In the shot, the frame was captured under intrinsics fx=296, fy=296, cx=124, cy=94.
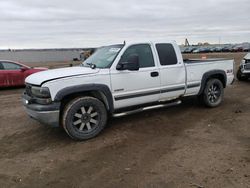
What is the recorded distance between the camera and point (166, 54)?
696 cm

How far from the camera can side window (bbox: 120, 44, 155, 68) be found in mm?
6411

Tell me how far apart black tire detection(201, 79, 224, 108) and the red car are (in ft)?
29.0

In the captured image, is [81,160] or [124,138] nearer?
[81,160]

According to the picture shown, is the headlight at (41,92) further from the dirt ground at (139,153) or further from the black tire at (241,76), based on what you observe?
the black tire at (241,76)

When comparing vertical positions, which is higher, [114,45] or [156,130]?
[114,45]

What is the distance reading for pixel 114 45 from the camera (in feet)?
22.3

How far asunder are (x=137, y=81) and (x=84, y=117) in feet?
4.54

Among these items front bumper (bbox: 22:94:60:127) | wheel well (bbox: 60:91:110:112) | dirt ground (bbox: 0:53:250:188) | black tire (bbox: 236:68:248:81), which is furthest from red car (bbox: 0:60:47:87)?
black tire (bbox: 236:68:248:81)

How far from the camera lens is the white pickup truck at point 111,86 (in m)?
5.47

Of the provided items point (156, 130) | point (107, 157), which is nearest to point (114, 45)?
point (156, 130)

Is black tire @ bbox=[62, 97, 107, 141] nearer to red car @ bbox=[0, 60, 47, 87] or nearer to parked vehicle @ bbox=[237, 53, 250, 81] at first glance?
red car @ bbox=[0, 60, 47, 87]

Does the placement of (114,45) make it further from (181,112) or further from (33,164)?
(33,164)

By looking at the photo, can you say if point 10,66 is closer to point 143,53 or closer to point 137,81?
point 143,53

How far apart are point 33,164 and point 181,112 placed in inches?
166
